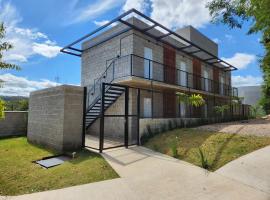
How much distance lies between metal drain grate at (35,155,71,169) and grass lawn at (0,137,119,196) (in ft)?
0.74

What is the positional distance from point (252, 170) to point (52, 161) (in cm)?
623

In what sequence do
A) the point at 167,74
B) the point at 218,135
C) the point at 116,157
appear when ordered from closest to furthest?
the point at 116,157
the point at 218,135
the point at 167,74

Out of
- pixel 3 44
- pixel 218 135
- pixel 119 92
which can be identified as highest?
pixel 3 44

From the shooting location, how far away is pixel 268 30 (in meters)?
6.49

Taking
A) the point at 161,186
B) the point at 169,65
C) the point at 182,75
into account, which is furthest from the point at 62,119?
the point at 182,75

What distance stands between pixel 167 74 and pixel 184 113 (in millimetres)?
3640

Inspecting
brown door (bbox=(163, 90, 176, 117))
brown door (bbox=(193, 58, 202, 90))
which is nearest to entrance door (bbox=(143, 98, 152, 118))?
brown door (bbox=(163, 90, 176, 117))

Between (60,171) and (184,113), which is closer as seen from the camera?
(60,171)

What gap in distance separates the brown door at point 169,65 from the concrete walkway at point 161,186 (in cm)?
918

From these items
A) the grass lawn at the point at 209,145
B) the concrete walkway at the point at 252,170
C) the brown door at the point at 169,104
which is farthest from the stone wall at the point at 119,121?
the concrete walkway at the point at 252,170

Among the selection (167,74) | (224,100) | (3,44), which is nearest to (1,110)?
(3,44)

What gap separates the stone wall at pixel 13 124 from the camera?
45.9ft

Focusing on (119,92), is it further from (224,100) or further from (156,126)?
(224,100)

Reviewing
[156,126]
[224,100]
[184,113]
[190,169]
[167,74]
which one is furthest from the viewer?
[224,100]
